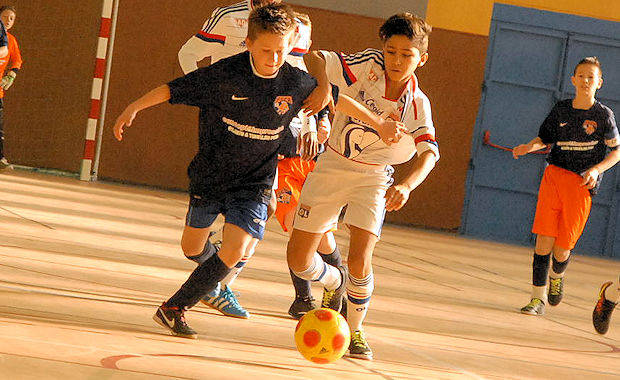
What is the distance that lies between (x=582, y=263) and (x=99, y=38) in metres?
6.65

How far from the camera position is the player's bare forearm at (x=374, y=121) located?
3840 mm

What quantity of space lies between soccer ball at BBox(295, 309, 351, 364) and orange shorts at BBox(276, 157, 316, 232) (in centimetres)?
143

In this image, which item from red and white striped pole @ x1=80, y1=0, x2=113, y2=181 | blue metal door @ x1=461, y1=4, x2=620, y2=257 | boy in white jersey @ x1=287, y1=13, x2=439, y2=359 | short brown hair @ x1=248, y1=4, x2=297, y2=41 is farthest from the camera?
blue metal door @ x1=461, y1=4, x2=620, y2=257

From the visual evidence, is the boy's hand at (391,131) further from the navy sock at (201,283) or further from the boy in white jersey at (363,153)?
the navy sock at (201,283)

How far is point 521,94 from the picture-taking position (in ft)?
43.8

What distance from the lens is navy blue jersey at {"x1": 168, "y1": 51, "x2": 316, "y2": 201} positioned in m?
3.88

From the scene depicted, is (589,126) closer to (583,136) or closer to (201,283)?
(583,136)

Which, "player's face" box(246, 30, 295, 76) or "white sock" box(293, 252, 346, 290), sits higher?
"player's face" box(246, 30, 295, 76)

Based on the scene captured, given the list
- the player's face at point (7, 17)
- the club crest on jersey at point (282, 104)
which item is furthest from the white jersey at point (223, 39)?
the player's face at point (7, 17)

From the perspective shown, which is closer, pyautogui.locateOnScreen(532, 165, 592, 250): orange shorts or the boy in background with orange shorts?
the boy in background with orange shorts

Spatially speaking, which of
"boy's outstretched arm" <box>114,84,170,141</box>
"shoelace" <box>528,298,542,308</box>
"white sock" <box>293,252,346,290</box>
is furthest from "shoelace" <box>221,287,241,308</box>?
"shoelace" <box>528,298,542,308</box>

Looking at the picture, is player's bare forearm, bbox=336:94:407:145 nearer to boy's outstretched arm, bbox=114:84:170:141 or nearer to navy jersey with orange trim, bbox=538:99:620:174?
boy's outstretched arm, bbox=114:84:170:141

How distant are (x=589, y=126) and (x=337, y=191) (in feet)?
10.1

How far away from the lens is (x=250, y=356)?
11.8 ft
